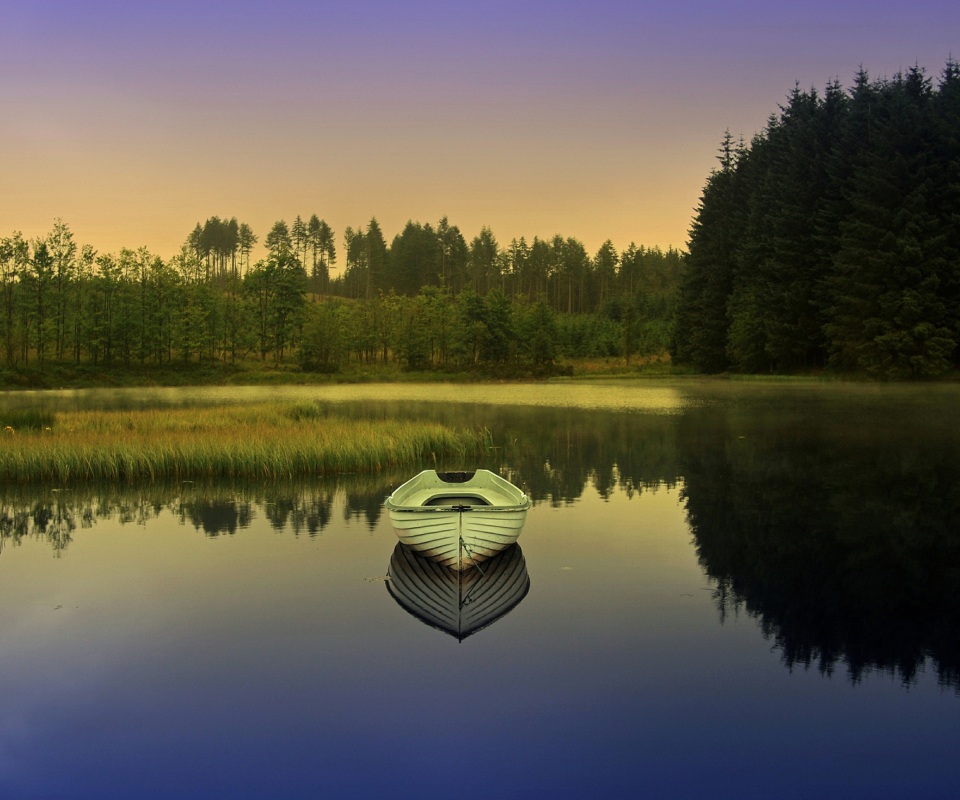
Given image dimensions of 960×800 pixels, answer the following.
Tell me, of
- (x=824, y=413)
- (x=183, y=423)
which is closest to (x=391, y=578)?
(x=183, y=423)

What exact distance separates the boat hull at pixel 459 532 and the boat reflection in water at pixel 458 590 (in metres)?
0.36

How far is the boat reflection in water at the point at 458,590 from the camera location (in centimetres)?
1154

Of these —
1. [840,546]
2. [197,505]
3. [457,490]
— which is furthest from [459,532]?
[197,505]

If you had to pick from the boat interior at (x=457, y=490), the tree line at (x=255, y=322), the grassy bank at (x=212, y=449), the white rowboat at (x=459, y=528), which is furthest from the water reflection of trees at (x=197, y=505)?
the tree line at (x=255, y=322)

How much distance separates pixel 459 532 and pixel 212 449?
15998 mm

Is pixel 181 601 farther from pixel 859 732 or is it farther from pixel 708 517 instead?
pixel 708 517

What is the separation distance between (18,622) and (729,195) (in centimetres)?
9342

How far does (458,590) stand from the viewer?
12617mm

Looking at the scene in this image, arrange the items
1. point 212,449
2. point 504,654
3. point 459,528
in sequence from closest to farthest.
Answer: point 504,654
point 459,528
point 212,449

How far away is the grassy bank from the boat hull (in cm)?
1362

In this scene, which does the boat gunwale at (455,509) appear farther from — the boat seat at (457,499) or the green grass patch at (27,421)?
the green grass patch at (27,421)

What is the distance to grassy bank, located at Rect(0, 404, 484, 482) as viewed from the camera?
24.8m

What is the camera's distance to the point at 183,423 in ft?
107

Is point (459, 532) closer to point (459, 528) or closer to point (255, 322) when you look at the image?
point (459, 528)
